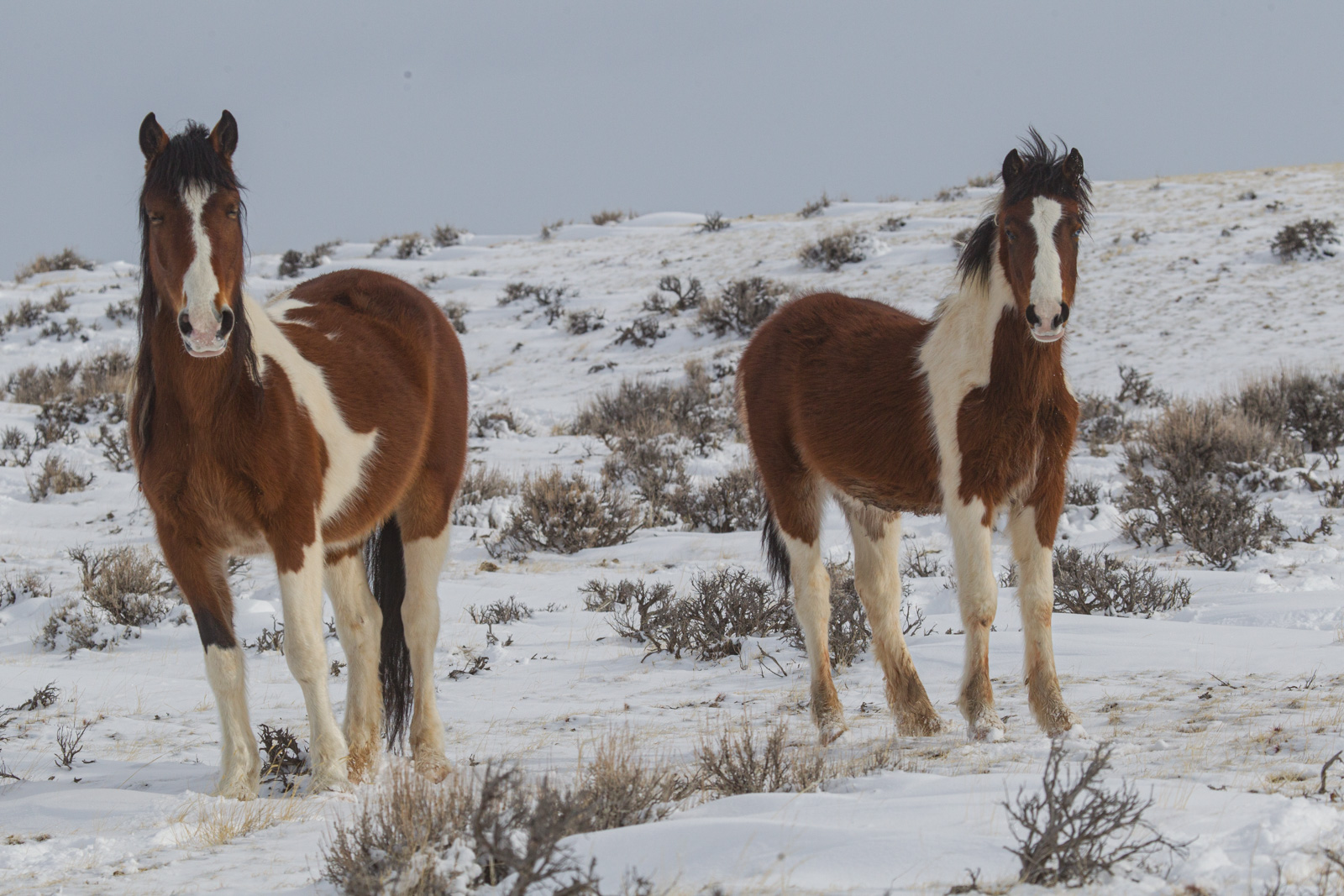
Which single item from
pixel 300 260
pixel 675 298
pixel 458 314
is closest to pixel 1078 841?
pixel 675 298

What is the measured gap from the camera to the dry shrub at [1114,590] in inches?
274

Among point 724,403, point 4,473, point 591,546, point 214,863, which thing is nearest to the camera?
point 214,863

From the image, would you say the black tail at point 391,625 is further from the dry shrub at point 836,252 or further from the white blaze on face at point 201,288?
the dry shrub at point 836,252

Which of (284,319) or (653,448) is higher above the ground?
(284,319)

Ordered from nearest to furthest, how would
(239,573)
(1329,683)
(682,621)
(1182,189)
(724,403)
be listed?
(1329,683), (682,621), (239,573), (724,403), (1182,189)

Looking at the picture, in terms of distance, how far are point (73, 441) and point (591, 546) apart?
758cm

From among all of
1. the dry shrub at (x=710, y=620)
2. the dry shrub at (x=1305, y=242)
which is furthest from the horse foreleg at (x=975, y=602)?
the dry shrub at (x=1305, y=242)

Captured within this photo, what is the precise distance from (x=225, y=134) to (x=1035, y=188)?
10.9 ft

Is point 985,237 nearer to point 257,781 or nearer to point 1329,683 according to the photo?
point 1329,683

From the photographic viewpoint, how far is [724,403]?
626 inches

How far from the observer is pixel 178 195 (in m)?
3.93

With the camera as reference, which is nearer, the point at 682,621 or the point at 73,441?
the point at 682,621

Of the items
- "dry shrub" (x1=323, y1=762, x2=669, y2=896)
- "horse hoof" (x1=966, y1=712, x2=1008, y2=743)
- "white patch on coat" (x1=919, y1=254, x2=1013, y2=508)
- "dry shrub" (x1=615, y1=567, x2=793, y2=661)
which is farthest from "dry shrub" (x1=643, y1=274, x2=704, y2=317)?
"dry shrub" (x1=323, y1=762, x2=669, y2=896)

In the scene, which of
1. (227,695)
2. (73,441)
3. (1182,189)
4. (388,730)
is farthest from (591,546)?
(1182,189)
